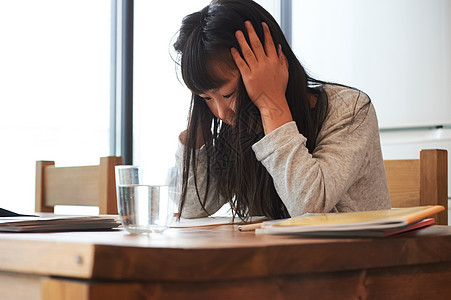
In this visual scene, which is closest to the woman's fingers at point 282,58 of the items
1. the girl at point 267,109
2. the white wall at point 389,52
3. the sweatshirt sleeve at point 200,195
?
the girl at point 267,109

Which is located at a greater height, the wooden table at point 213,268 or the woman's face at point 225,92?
the woman's face at point 225,92

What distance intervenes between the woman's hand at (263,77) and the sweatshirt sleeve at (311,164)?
0.07 meters

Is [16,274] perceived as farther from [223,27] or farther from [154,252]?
[223,27]

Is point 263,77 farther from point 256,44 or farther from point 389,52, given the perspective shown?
point 389,52

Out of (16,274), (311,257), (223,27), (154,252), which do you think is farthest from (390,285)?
(223,27)

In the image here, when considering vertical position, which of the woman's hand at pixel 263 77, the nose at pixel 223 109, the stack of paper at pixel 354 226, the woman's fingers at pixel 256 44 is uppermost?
the woman's fingers at pixel 256 44

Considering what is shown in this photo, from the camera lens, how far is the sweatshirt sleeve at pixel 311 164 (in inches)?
41.0

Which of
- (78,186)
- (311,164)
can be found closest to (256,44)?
(311,164)

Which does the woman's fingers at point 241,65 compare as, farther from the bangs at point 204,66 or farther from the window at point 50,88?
the window at point 50,88

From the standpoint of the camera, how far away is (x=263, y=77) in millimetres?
1172

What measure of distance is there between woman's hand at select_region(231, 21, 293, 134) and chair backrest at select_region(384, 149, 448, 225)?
0.35 m

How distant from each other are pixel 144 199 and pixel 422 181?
2.66ft

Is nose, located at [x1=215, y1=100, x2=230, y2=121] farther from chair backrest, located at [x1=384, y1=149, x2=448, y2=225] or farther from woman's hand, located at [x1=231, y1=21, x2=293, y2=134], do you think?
chair backrest, located at [x1=384, y1=149, x2=448, y2=225]

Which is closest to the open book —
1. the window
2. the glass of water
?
the glass of water
